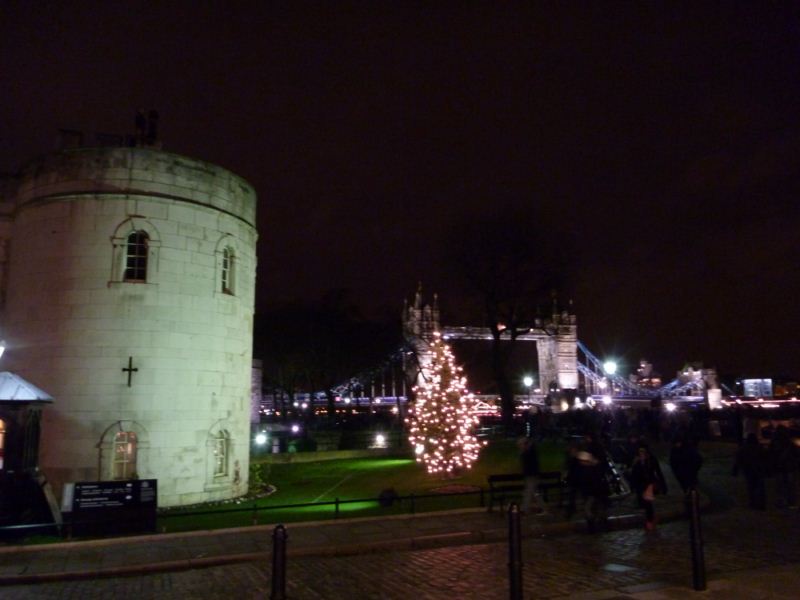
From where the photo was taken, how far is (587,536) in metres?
13.4

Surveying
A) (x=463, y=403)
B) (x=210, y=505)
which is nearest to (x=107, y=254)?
(x=210, y=505)

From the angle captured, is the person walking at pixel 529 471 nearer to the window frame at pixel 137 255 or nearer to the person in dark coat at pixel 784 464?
the person in dark coat at pixel 784 464

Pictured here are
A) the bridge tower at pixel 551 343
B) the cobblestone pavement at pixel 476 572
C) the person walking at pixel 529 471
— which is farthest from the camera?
the bridge tower at pixel 551 343

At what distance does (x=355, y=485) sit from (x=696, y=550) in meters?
16.1

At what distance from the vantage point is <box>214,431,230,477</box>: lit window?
20594mm

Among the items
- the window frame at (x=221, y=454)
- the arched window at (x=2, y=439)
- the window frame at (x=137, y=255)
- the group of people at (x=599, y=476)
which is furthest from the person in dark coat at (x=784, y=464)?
the arched window at (x=2, y=439)

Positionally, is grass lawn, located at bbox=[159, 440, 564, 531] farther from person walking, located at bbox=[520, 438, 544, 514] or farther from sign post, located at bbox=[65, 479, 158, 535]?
person walking, located at bbox=[520, 438, 544, 514]

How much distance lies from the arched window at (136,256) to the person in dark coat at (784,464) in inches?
674

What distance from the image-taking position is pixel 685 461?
592 inches

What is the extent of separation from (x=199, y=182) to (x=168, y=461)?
27.1 ft

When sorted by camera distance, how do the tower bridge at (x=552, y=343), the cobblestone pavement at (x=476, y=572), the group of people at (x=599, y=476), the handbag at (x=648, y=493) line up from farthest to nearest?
1. the tower bridge at (x=552, y=343)
2. the group of people at (x=599, y=476)
3. the handbag at (x=648, y=493)
4. the cobblestone pavement at (x=476, y=572)

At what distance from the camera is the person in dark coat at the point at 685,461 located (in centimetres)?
1502

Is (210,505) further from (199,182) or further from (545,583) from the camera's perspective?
(545,583)

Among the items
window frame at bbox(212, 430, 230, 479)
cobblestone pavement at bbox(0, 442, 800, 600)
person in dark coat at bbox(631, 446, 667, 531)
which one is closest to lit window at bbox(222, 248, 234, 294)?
window frame at bbox(212, 430, 230, 479)
